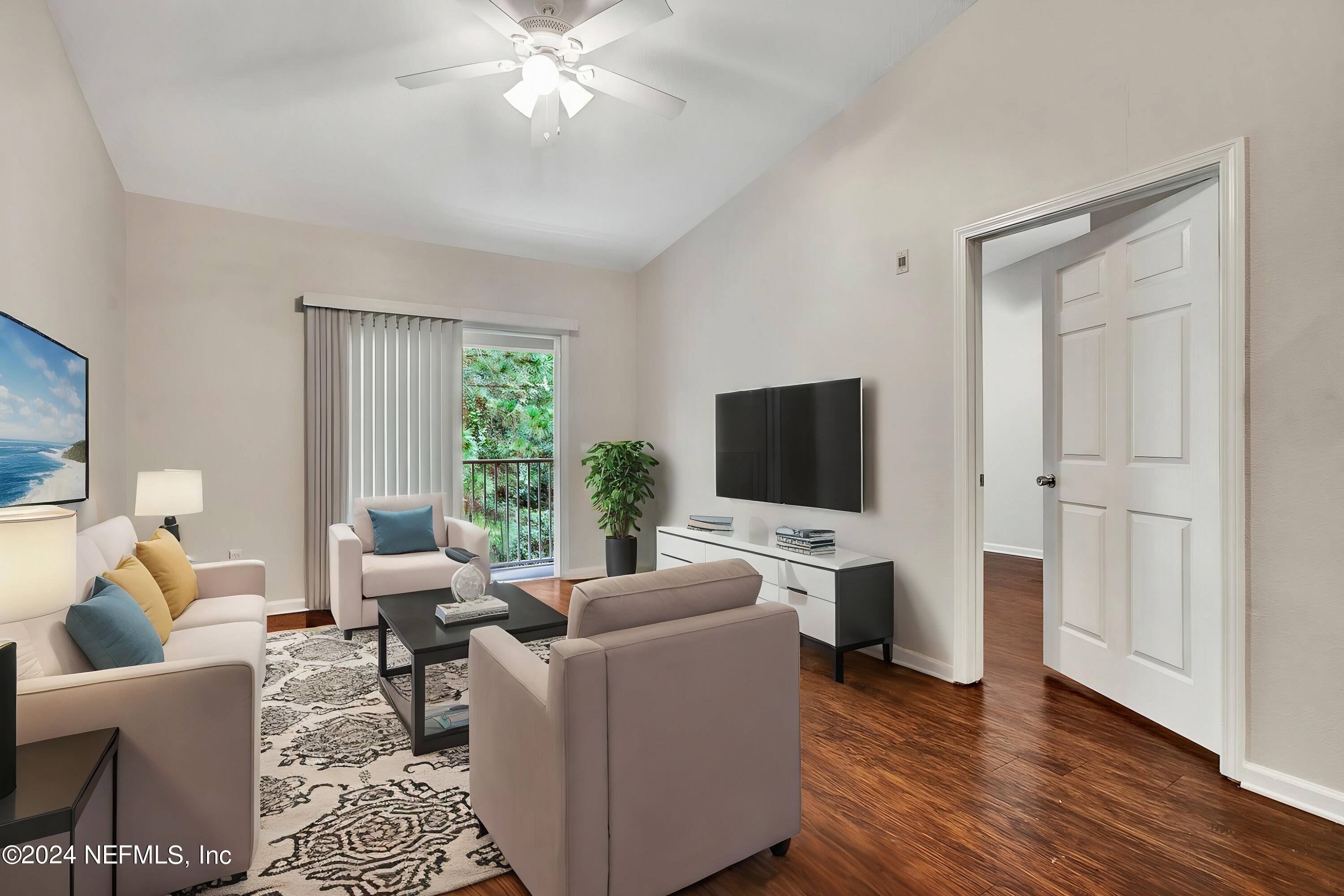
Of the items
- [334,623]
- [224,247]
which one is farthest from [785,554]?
[224,247]

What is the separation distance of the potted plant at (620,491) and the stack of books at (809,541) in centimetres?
188

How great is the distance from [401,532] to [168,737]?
269 cm

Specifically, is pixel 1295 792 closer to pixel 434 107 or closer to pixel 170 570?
pixel 170 570

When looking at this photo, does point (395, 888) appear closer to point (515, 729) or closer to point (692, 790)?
point (515, 729)

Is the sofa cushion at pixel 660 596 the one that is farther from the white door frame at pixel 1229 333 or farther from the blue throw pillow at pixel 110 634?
the white door frame at pixel 1229 333

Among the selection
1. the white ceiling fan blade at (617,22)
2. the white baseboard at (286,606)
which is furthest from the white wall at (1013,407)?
the white baseboard at (286,606)

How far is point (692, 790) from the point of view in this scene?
159 centimetres

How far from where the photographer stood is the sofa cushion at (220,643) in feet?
7.73

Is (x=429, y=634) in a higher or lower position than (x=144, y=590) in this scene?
lower

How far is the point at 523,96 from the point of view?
2809 millimetres

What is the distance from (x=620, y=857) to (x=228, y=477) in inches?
162

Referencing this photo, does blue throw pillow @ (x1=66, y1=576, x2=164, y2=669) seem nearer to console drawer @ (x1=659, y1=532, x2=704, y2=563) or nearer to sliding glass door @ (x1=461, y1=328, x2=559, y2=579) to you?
console drawer @ (x1=659, y1=532, x2=704, y2=563)

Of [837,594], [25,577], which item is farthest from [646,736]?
[837,594]

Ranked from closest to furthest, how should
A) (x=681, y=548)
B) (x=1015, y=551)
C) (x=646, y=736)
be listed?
1. (x=646, y=736)
2. (x=681, y=548)
3. (x=1015, y=551)
